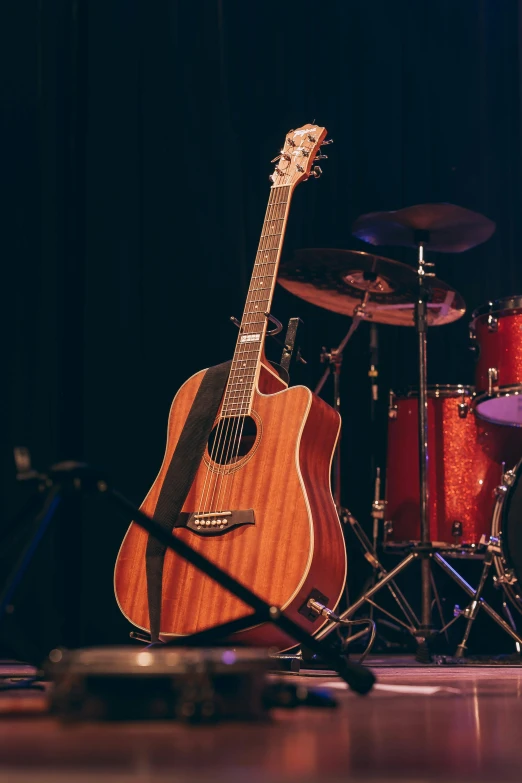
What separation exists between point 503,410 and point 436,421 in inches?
10.9

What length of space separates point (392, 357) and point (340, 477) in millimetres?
589

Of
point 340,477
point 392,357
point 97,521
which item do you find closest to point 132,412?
point 97,521

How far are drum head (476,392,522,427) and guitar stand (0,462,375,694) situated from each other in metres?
2.10

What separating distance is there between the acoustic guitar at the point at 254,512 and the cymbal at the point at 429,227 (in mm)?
695

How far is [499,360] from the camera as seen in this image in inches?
143

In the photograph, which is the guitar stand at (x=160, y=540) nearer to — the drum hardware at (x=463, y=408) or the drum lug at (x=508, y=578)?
the drum lug at (x=508, y=578)

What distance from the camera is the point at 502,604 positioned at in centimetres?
417

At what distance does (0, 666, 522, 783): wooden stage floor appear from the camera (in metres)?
0.99

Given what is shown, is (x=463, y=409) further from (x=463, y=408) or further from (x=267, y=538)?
(x=267, y=538)

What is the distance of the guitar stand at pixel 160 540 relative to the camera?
1538 mm

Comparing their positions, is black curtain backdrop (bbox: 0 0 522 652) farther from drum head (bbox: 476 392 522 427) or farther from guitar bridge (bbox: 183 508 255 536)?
guitar bridge (bbox: 183 508 255 536)

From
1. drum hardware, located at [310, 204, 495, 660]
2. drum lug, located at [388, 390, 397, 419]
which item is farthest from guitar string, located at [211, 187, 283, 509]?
drum lug, located at [388, 390, 397, 419]

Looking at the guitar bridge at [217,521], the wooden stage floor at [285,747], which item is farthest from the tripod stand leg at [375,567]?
the wooden stage floor at [285,747]

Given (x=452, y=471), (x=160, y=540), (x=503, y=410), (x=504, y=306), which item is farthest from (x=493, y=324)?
(x=160, y=540)
